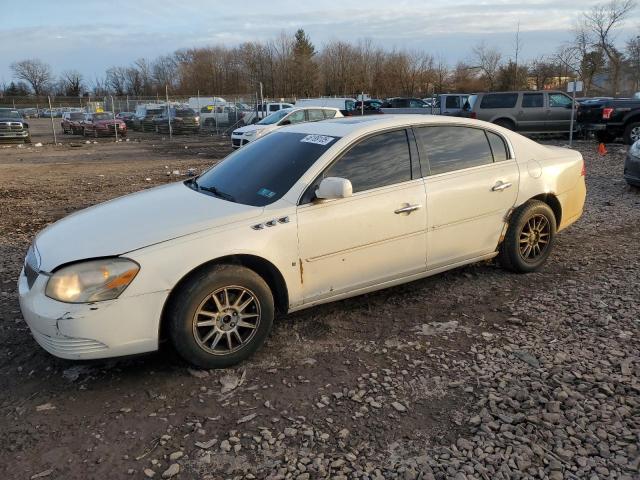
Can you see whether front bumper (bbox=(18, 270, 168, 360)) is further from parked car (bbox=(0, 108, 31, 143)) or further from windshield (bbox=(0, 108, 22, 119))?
windshield (bbox=(0, 108, 22, 119))

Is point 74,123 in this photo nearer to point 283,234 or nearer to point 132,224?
point 132,224

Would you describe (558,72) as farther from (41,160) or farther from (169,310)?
(169,310)

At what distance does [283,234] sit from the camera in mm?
3592

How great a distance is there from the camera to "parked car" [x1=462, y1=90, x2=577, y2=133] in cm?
1967

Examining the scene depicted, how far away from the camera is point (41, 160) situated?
715 inches

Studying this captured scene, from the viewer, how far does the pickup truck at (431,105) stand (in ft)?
85.6

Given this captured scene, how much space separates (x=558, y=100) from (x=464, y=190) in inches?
706

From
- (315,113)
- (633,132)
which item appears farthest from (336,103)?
(633,132)

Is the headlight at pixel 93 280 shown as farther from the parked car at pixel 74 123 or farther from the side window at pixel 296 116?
the parked car at pixel 74 123

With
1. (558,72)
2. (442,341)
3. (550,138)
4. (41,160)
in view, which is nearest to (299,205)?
(442,341)

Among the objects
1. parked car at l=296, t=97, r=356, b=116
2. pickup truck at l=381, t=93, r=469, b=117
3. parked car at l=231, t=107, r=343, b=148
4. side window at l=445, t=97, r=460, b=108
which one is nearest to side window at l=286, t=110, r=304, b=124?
parked car at l=231, t=107, r=343, b=148

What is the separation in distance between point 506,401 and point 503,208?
2.16 metres

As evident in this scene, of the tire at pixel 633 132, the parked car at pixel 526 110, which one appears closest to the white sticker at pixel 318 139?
the tire at pixel 633 132

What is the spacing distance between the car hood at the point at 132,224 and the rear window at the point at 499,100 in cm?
1786
